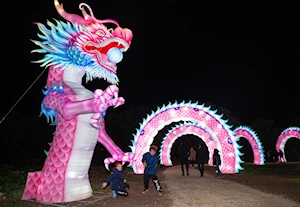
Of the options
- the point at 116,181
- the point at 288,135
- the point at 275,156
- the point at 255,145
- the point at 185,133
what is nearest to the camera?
the point at 116,181

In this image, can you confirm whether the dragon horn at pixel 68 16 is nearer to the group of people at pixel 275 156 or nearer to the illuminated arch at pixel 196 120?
the illuminated arch at pixel 196 120

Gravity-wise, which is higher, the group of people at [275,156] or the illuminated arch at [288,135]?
the illuminated arch at [288,135]

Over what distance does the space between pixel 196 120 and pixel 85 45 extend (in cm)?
902

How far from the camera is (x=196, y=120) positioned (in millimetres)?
13922

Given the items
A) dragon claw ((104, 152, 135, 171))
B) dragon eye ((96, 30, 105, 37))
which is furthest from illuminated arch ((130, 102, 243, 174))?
dragon eye ((96, 30, 105, 37))

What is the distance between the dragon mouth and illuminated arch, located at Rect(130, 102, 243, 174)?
778 centimetres

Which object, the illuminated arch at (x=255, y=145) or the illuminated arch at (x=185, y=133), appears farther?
the illuminated arch at (x=255, y=145)

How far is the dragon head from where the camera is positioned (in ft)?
19.9

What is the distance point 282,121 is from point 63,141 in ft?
164

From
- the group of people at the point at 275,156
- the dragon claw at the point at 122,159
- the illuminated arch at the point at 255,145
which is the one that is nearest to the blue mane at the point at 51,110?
the dragon claw at the point at 122,159

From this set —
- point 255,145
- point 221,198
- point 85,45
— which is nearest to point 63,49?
point 85,45

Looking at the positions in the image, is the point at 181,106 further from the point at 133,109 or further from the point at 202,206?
the point at 133,109

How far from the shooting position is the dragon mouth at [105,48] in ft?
19.8

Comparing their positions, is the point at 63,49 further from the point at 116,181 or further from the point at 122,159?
the point at 116,181
